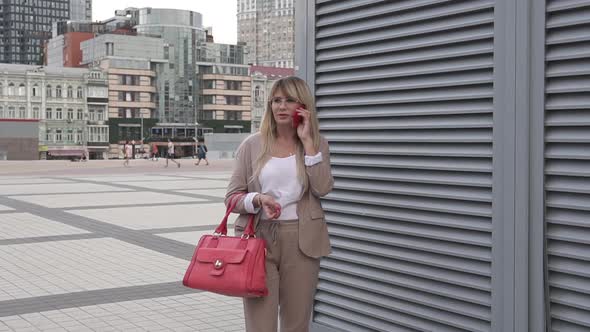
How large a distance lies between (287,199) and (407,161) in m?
0.92

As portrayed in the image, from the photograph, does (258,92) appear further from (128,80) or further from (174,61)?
(128,80)

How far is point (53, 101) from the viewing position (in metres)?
97.0

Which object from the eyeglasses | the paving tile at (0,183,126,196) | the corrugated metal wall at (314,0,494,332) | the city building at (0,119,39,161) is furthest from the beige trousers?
the city building at (0,119,39,161)

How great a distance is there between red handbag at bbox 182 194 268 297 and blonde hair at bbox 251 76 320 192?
0.29 m

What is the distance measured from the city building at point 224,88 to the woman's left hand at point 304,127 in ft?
345

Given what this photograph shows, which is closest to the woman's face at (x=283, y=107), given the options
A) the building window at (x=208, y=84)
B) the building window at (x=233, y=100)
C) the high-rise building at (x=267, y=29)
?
the building window at (x=208, y=84)

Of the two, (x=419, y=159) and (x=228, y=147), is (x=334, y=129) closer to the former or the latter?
(x=419, y=159)

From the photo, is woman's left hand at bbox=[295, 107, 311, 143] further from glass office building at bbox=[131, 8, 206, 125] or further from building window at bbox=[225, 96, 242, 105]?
building window at bbox=[225, 96, 242, 105]

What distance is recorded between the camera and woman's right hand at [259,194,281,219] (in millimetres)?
3094

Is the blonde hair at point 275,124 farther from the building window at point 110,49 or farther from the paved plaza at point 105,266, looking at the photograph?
the building window at point 110,49

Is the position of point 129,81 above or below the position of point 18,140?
above

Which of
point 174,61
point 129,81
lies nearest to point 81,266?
point 129,81

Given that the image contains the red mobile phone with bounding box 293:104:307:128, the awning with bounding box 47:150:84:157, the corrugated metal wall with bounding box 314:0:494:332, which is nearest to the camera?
the red mobile phone with bounding box 293:104:307:128

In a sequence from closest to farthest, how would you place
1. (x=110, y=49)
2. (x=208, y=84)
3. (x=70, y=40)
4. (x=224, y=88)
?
(x=110, y=49) → (x=208, y=84) → (x=224, y=88) → (x=70, y=40)
